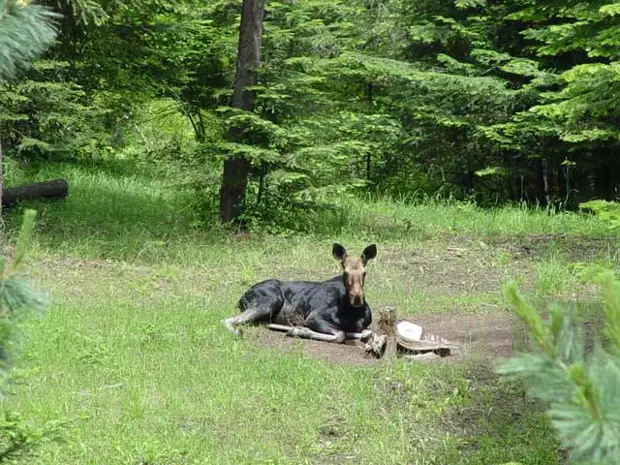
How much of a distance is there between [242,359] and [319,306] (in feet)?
7.08

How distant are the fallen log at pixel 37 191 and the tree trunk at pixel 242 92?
297 cm

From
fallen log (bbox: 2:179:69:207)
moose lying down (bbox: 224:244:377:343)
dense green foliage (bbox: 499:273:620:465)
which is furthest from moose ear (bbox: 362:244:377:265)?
dense green foliage (bbox: 499:273:620:465)

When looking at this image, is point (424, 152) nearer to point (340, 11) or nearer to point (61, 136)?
point (340, 11)

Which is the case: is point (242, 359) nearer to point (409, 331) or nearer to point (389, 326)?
point (389, 326)

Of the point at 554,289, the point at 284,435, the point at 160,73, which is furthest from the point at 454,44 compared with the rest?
the point at 284,435

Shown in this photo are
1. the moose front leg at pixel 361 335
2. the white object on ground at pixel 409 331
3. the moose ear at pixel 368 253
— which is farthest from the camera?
the moose ear at pixel 368 253

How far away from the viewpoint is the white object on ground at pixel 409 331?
33.4 feet

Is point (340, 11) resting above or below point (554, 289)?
above

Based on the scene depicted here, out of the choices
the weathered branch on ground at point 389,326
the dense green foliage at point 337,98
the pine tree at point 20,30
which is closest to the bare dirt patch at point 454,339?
the weathered branch on ground at point 389,326

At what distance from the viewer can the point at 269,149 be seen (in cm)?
1669

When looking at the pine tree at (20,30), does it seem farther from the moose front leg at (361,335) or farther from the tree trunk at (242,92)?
the tree trunk at (242,92)

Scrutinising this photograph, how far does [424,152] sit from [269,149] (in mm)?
7378

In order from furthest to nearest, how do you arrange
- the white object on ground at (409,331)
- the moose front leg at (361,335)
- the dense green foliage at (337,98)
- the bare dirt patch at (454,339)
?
the dense green foliage at (337,98), the moose front leg at (361,335), the white object on ground at (409,331), the bare dirt patch at (454,339)

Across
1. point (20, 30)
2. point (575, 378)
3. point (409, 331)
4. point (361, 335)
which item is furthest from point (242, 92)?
point (575, 378)
